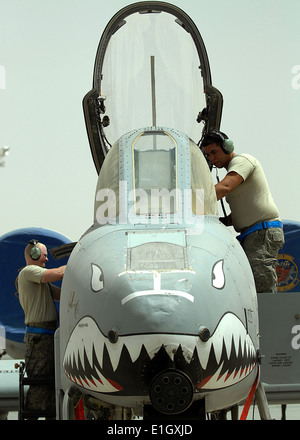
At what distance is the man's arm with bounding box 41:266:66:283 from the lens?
6.94 metres

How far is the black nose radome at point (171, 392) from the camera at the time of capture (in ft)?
13.3

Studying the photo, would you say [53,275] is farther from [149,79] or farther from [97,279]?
[97,279]

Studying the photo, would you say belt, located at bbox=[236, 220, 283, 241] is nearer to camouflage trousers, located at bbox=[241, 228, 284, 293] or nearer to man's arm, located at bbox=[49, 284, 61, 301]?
camouflage trousers, located at bbox=[241, 228, 284, 293]

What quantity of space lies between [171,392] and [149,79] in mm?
3946

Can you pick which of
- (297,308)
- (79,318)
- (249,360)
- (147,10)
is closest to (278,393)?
(297,308)

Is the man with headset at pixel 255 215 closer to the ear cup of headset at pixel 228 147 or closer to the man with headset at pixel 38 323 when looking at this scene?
the ear cup of headset at pixel 228 147

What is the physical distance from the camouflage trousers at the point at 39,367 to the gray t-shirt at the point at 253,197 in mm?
2168

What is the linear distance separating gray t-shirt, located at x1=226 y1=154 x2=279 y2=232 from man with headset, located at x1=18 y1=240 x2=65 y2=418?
1.84 meters

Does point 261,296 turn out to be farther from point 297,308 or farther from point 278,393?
point 278,393

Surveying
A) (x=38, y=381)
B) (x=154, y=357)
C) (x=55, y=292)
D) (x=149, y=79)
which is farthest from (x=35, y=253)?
(x=154, y=357)

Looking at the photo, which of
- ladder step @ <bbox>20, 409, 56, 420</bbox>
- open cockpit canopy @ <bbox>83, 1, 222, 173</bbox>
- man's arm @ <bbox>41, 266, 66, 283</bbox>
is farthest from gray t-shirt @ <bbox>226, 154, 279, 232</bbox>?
ladder step @ <bbox>20, 409, 56, 420</bbox>

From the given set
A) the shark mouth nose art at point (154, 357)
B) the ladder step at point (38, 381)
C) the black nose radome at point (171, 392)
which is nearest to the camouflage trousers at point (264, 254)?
the shark mouth nose art at point (154, 357)

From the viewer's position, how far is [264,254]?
6.36m
